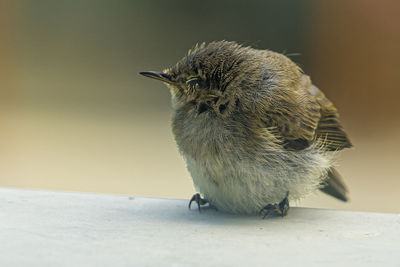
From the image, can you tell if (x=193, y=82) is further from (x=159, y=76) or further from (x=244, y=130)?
(x=244, y=130)


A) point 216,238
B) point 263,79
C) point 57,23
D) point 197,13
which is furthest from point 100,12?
point 216,238

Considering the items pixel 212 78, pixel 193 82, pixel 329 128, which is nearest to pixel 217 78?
pixel 212 78

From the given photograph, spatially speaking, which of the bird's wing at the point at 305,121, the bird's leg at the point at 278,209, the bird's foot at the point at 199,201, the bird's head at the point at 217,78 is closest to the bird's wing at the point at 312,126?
the bird's wing at the point at 305,121

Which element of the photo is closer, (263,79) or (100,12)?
(263,79)

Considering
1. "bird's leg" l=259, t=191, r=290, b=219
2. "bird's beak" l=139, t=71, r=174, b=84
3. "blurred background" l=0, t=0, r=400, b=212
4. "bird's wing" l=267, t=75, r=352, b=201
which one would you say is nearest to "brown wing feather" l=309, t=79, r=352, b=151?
"bird's wing" l=267, t=75, r=352, b=201

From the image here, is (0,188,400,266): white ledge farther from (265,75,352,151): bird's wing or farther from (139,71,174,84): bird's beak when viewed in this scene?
(139,71,174,84): bird's beak

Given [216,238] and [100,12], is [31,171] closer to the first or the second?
[100,12]
